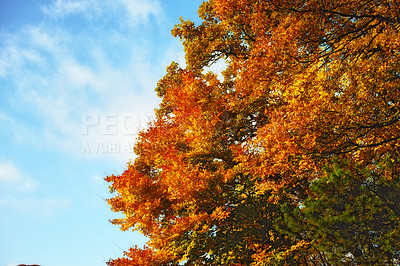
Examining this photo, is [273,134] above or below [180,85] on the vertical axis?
below

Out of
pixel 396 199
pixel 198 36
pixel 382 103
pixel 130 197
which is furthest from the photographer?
pixel 198 36

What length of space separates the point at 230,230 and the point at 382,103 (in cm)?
715

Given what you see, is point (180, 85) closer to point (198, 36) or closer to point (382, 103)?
point (198, 36)

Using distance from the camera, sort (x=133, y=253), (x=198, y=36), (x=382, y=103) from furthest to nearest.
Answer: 1. (x=198, y=36)
2. (x=133, y=253)
3. (x=382, y=103)

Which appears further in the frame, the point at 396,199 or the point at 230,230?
the point at 230,230

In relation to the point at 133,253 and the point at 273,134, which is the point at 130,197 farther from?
the point at 273,134

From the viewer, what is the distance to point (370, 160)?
743cm

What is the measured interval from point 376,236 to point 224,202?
6248 mm

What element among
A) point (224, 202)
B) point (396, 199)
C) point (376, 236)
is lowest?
point (376, 236)

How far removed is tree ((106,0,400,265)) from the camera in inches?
201

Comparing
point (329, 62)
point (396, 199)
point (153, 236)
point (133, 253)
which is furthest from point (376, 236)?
point (133, 253)

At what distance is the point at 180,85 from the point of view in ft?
45.6

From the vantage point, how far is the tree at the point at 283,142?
201 inches

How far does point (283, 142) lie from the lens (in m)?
7.25
